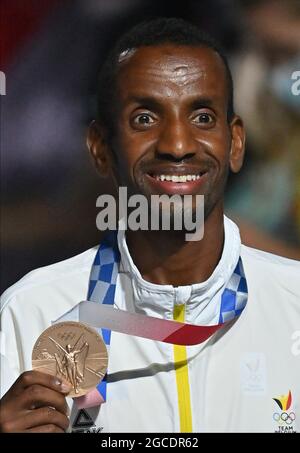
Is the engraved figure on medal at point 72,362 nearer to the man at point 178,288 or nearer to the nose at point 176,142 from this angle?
the man at point 178,288

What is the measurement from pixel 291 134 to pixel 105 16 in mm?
639

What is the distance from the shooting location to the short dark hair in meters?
2.31

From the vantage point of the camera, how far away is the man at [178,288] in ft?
7.43

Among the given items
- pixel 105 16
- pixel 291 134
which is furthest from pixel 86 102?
pixel 291 134

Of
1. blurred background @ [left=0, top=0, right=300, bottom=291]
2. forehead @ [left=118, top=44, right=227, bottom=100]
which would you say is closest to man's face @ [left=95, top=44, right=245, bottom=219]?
forehead @ [left=118, top=44, right=227, bottom=100]

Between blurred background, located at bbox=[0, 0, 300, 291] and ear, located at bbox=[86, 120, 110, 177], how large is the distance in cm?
2

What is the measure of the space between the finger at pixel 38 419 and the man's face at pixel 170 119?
2.14ft

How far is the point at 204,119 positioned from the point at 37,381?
0.84 meters

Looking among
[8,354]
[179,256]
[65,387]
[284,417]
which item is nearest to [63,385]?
[65,387]

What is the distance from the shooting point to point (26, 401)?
2115mm

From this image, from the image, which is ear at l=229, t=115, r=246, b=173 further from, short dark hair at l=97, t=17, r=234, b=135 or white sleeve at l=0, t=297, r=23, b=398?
white sleeve at l=0, t=297, r=23, b=398

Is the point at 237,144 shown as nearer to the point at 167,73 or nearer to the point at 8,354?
the point at 167,73
